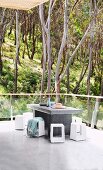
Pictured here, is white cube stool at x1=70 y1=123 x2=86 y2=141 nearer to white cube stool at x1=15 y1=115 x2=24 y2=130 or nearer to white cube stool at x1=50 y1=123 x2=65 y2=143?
white cube stool at x1=50 y1=123 x2=65 y2=143

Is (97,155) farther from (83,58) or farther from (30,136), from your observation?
(83,58)

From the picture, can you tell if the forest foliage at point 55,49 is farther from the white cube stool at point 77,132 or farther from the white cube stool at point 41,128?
the white cube stool at point 77,132

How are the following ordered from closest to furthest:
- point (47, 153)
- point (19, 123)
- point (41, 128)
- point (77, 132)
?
point (47, 153), point (77, 132), point (41, 128), point (19, 123)

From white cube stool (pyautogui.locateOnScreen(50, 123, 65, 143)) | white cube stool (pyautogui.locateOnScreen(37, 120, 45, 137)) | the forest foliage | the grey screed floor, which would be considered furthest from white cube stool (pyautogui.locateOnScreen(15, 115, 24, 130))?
the forest foliage

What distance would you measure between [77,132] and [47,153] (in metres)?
1.29

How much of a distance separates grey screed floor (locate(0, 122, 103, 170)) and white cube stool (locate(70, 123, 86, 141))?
120mm

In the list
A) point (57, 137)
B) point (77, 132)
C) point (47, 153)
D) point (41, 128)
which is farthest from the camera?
point (41, 128)

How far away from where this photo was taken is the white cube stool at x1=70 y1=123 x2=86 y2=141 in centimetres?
612

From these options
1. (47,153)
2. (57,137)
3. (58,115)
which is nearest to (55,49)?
(58,115)

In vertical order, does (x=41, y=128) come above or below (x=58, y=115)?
below

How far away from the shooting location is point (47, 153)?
16.4 feet

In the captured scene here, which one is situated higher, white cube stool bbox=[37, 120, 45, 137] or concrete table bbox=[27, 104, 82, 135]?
concrete table bbox=[27, 104, 82, 135]

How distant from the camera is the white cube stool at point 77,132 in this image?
612cm

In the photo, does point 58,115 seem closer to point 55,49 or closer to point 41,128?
point 41,128
